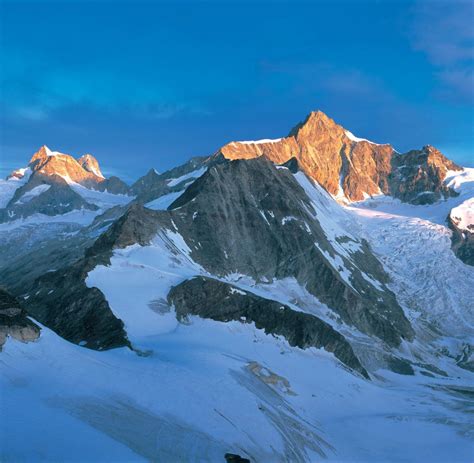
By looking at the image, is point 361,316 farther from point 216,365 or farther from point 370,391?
point 216,365

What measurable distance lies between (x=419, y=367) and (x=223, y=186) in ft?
179

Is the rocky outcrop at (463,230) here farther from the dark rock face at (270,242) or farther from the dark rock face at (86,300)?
the dark rock face at (86,300)

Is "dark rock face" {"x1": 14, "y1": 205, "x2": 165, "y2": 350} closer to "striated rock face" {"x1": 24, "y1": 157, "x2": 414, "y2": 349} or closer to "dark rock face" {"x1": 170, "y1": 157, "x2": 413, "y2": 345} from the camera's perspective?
"striated rock face" {"x1": 24, "y1": 157, "x2": 414, "y2": 349}

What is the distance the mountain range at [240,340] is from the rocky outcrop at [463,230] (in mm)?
5833

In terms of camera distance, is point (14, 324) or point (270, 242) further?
point (270, 242)

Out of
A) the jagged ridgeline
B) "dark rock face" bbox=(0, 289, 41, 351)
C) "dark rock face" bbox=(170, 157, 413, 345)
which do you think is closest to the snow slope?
"dark rock face" bbox=(0, 289, 41, 351)

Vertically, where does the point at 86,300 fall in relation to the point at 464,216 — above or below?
below

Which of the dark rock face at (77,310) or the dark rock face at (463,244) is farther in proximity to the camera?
the dark rock face at (463,244)

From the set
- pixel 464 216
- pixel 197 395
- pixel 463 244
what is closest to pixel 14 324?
pixel 197 395

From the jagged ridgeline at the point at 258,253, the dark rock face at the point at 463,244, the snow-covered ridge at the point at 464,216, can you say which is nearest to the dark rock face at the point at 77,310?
the jagged ridgeline at the point at 258,253

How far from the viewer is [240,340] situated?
63.2 meters

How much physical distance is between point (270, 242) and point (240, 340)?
51.3m

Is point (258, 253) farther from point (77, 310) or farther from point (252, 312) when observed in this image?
point (77, 310)

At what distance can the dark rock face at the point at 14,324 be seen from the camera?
34.5 m
